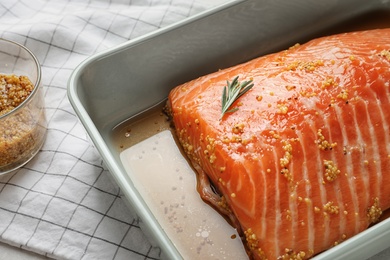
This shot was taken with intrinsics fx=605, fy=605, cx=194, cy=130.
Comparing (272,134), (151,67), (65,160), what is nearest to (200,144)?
(272,134)

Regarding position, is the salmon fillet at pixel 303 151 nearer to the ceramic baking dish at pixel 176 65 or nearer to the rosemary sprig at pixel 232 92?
the rosemary sprig at pixel 232 92

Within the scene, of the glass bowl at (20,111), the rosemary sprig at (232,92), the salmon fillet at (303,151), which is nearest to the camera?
the salmon fillet at (303,151)

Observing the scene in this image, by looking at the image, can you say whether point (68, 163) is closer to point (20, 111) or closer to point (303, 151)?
point (20, 111)

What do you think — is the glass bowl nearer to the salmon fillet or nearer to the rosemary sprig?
the salmon fillet

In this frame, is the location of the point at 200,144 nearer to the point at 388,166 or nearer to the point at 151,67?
the point at 151,67

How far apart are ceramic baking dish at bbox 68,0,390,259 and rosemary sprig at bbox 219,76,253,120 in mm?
366

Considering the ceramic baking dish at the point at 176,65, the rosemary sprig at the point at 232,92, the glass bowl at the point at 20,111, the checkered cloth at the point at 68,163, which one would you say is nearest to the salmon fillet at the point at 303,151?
the rosemary sprig at the point at 232,92

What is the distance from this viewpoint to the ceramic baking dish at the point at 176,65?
7.59 feet

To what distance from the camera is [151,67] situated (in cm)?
263

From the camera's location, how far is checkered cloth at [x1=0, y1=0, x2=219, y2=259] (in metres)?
2.37

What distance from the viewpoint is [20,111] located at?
252 cm

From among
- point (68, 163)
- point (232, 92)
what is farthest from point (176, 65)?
point (68, 163)

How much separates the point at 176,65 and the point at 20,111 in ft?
2.29

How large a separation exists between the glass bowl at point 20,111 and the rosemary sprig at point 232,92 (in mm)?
836
